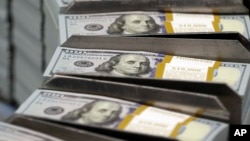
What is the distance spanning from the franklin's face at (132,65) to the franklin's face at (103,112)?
0.37 feet

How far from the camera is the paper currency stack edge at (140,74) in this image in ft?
2.69

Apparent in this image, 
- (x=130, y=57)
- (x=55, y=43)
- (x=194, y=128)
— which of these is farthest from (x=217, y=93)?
(x=55, y=43)

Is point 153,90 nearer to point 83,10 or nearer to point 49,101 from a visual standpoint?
point 49,101

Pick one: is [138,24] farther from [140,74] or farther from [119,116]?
[119,116]

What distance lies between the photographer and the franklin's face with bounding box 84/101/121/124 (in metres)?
0.83

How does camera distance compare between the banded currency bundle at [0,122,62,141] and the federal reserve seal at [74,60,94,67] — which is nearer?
the banded currency bundle at [0,122,62,141]

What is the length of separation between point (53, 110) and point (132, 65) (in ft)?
0.59

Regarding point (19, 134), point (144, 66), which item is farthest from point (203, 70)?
point (19, 134)

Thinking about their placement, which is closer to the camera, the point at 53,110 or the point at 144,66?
the point at 53,110

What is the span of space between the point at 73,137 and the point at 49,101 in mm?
113

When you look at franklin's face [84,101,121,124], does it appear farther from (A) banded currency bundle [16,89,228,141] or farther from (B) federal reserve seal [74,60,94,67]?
(B) federal reserve seal [74,60,94,67]

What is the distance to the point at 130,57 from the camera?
3.30 feet

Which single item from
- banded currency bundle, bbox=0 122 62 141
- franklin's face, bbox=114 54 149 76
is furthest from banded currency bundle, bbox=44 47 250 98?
banded currency bundle, bbox=0 122 62 141

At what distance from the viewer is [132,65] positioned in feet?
3.24
